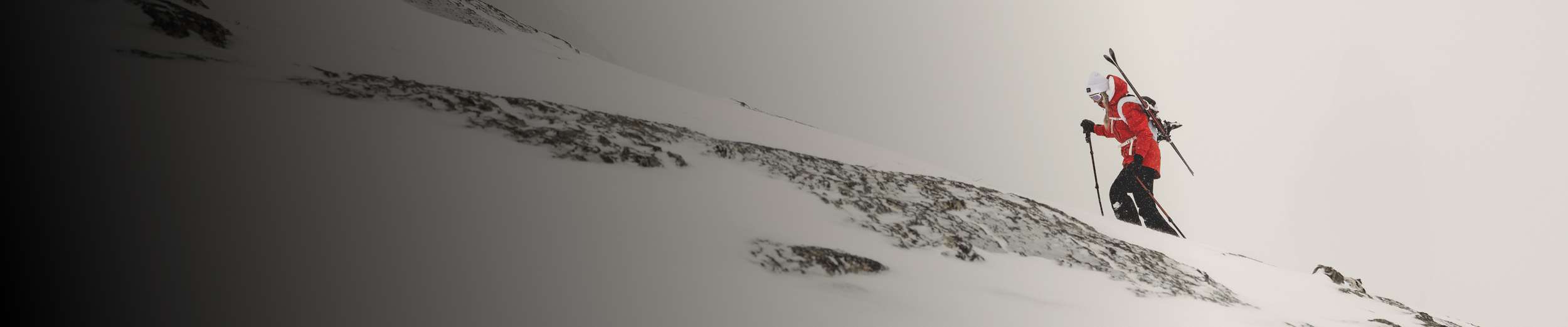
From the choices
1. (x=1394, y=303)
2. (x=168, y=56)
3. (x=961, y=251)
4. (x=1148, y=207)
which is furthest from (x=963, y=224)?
(x=1148, y=207)

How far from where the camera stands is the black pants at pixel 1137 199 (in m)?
11.8

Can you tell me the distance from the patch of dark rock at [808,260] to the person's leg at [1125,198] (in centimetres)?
986

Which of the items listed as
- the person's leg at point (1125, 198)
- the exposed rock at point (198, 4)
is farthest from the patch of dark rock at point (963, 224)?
the person's leg at point (1125, 198)

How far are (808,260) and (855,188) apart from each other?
99.9 inches

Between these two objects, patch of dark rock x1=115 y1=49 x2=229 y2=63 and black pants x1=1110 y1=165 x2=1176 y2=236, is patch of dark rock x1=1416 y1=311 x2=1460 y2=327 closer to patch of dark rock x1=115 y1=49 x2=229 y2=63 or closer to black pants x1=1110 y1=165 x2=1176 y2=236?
black pants x1=1110 y1=165 x2=1176 y2=236

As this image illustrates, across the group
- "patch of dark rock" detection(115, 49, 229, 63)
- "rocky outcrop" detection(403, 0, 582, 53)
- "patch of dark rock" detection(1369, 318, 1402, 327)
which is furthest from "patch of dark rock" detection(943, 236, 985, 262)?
"rocky outcrop" detection(403, 0, 582, 53)

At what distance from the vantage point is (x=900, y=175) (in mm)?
7898

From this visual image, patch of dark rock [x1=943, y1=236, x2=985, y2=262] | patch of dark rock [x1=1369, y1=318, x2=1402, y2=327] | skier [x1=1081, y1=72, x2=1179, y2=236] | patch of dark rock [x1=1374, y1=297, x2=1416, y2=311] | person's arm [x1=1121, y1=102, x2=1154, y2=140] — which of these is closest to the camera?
patch of dark rock [x1=943, y1=236, x2=985, y2=262]

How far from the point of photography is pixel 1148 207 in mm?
11836

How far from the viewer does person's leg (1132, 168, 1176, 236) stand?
1173 cm

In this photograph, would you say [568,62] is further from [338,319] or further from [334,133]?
[338,319]

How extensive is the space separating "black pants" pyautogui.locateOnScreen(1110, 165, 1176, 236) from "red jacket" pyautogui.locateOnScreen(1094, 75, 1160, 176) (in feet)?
0.56

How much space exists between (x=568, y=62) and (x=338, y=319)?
8.38 meters

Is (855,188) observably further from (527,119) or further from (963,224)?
(527,119)
